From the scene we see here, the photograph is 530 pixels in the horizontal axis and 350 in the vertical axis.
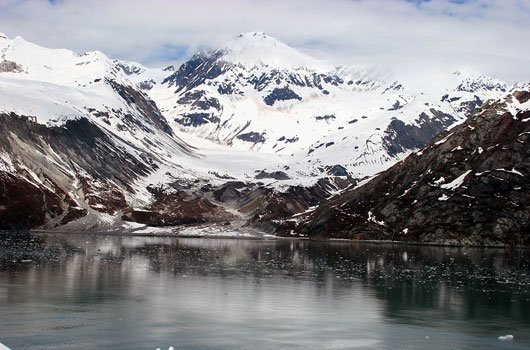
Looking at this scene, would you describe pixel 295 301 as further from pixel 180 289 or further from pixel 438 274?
pixel 438 274

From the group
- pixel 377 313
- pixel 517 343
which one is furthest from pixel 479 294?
pixel 517 343

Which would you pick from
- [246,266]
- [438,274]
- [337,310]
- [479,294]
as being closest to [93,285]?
[337,310]

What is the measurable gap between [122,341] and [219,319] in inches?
600

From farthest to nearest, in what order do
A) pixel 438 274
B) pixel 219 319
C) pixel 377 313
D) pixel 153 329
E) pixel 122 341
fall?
pixel 438 274 < pixel 377 313 < pixel 219 319 < pixel 153 329 < pixel 122 341

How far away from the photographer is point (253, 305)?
88250 mm

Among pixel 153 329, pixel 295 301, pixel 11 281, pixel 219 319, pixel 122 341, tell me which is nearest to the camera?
pixel 122 341

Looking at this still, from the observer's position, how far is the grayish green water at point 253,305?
67688 millimetres

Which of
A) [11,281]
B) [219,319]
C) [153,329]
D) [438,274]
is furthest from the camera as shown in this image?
[438,274]

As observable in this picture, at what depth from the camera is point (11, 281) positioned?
101m

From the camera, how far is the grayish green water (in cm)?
6769

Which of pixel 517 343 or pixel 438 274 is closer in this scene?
pixel 517 343

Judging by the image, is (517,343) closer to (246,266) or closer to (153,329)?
(153,329)

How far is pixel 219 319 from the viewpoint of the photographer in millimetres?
77875

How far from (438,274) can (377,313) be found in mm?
54280
